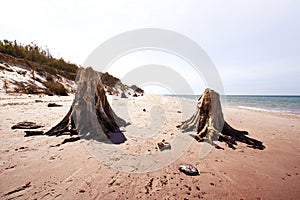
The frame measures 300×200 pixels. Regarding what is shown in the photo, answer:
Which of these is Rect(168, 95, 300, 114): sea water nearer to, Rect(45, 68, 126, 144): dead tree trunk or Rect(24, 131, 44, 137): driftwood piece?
Rect(45, 68, 126, 144): dead tree trunk

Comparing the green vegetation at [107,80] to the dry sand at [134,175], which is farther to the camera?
the green vegetation at [107,80]

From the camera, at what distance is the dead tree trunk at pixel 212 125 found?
230 inches

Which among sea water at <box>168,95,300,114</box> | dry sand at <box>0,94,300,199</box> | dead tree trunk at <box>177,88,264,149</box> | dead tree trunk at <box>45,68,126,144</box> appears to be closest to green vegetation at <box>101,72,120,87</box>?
sea water at <box>168,95,300,114</box>

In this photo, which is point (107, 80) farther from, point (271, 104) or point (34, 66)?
point (271, 104)

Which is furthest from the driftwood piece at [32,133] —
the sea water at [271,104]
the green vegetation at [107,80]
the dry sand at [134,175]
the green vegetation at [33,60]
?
the green vegetation at [107,80]

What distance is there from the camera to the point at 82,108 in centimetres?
586

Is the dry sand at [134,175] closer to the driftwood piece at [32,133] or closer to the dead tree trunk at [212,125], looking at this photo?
the driftwood piece at [32,133]

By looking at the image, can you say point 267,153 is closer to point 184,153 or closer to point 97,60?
point 184,153

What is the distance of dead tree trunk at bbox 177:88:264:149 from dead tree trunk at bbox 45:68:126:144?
3.27 meters

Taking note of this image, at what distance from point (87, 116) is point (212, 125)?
16.2ft

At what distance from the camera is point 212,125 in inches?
242

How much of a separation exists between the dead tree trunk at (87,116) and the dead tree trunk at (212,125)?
3.27 meters

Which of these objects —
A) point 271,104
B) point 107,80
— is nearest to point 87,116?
point 107,80

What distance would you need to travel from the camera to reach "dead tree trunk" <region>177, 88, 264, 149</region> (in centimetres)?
585
